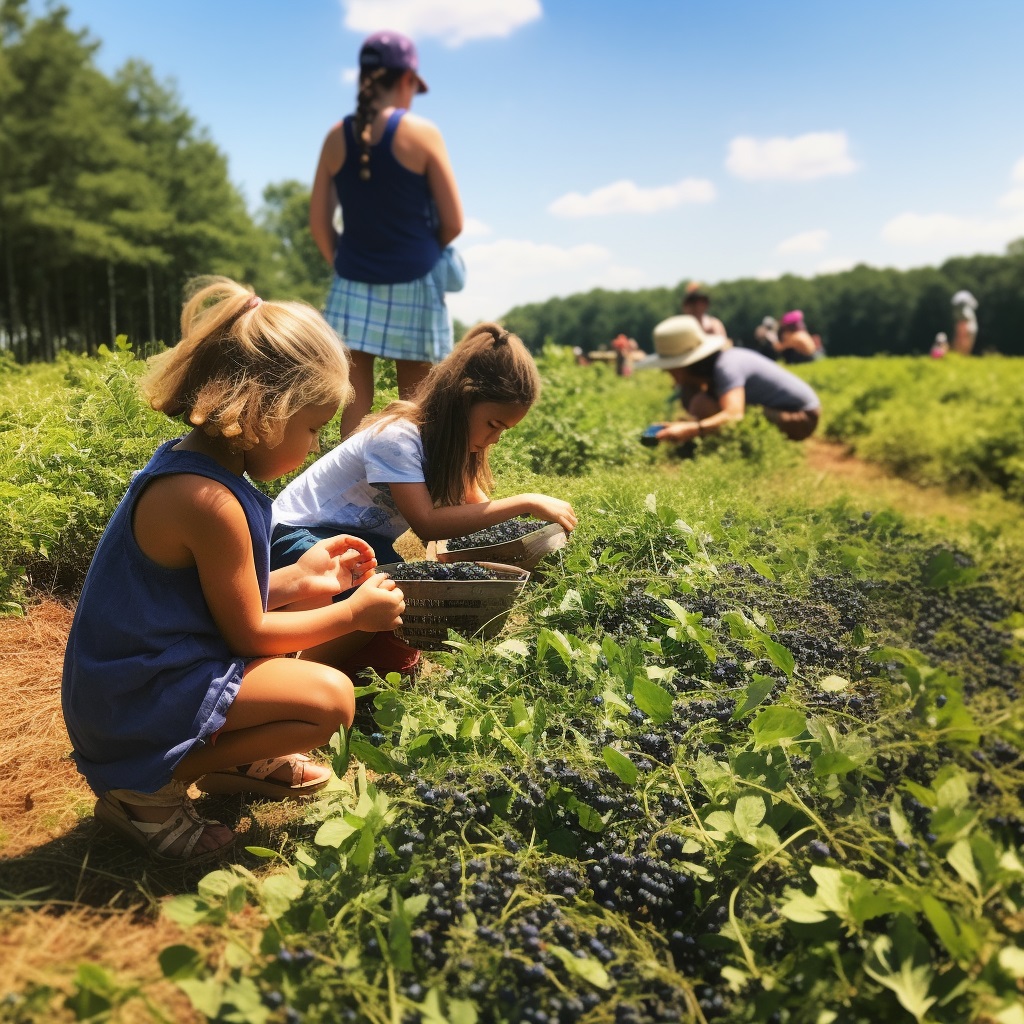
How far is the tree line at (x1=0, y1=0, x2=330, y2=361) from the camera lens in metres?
27.2

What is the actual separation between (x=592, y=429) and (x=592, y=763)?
385 centimetres

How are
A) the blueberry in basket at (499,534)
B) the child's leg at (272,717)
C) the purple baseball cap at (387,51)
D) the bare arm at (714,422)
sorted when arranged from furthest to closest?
1. the bare arm at (714,422)
2. the purple baseball cap at (387,51)
3. the blueberry in basket at (499,534)
4. the child's leg at (272,717)

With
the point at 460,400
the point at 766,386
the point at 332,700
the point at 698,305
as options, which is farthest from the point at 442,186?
the point at 698,305

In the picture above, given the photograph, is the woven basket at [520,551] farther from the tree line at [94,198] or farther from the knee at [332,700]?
the tree line at [94,198]

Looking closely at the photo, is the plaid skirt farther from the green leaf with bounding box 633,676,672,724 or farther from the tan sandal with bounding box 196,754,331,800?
the green leaf with bounding box 633,676,672,724

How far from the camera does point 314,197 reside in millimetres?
4590

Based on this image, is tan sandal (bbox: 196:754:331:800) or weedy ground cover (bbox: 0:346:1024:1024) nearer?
weedy ground cover (bbox: 0:346:1024:1024)

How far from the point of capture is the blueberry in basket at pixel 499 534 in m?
3.20

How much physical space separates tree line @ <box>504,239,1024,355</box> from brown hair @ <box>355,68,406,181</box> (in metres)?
51.1

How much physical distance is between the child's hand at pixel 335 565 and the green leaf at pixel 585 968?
3.90 ft

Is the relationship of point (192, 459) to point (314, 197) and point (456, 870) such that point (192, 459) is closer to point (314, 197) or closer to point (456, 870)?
point (456, 870)

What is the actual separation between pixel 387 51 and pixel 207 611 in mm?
3388

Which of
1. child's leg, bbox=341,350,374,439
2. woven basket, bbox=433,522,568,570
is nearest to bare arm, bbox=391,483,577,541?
woven basket, bbox=433,522,568,570

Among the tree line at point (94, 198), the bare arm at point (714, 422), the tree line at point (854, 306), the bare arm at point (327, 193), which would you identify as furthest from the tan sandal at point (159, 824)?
the tree line at point (854, 306)
